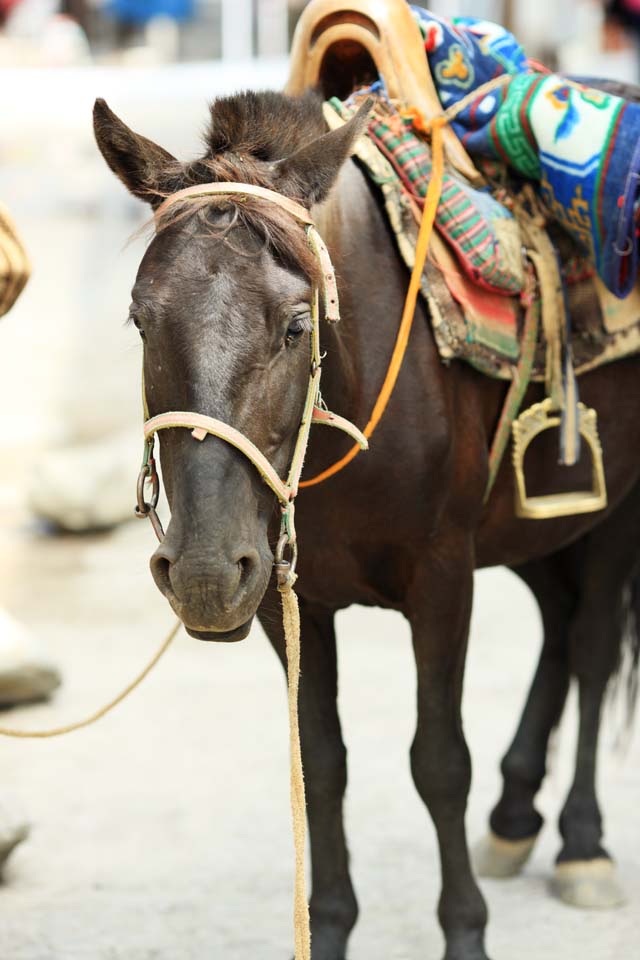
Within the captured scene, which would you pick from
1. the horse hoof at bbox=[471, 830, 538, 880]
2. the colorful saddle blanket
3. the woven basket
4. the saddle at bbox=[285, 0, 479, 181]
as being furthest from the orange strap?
the horse hoof at bbox=[471, 830, 538, 880]

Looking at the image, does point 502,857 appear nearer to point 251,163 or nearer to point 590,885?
point 590,885

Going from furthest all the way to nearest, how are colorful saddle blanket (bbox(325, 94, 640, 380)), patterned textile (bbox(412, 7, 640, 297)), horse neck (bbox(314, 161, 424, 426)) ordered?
patterned textile (bbox(412, 7, 640, 297))
colorful saddle blanket (bbox(325, 94, 640, 380))
horse neck (bbox(314, 161, 424, 426))

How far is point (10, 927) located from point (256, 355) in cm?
184

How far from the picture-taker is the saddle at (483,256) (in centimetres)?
278

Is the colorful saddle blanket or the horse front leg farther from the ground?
the colorful saddle blanket

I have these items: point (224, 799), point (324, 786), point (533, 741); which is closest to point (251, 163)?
point (324, 786)

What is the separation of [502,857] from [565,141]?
5.91ft

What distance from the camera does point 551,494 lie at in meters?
3.18

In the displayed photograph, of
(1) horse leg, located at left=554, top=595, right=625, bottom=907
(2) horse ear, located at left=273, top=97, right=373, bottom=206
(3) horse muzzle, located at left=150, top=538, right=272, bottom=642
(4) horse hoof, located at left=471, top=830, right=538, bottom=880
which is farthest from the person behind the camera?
(4) horse hoof, located at left=471, top=830, right=538, bottom=880

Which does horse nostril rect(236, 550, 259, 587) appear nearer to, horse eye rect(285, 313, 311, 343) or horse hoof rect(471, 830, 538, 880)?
horse eye rect(285, 313, 311, 343)

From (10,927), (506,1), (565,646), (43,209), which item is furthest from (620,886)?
(506,1)

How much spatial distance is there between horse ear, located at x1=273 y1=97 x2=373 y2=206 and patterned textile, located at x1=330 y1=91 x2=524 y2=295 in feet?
1.73

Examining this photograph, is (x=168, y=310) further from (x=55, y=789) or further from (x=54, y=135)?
(x=54, y=135)

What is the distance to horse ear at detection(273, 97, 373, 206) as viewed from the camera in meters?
2.23
